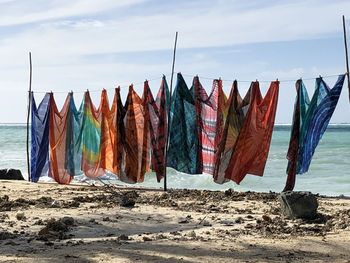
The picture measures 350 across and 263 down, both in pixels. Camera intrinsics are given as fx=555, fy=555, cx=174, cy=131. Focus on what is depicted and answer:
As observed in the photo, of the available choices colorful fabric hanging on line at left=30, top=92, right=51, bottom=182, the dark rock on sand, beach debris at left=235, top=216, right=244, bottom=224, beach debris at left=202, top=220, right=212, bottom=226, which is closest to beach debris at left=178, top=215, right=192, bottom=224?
beach debris at left=202, top=220, right=212, bottom=226

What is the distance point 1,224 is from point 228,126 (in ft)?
15.5

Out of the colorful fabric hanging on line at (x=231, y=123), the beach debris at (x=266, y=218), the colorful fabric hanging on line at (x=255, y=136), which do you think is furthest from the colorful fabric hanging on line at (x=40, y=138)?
the beach debris at (x=266, y=218)

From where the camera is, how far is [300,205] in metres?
Result: 7.52

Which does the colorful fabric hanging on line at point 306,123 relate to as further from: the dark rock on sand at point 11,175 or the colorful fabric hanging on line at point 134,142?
the dark rock on sand at point 11,175

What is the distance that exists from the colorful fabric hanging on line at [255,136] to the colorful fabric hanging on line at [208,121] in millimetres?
464

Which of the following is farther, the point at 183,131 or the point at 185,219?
the point at 183,131

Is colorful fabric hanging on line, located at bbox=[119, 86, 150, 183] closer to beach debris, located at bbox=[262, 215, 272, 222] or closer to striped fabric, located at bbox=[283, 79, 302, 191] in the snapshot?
striped fabric, located at bbox=[283, 79, 302, 191]

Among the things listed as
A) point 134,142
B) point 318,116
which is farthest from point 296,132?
point 134,142

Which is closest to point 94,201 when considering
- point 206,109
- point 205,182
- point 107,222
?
point 107,222

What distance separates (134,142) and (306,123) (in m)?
3.65

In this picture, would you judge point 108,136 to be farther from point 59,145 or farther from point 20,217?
point 20,217

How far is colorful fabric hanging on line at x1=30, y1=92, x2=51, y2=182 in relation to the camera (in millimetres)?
12750

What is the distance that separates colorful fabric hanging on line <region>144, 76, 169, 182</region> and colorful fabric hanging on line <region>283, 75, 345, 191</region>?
2589mm

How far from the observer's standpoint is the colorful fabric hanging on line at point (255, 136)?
10.1 meters
